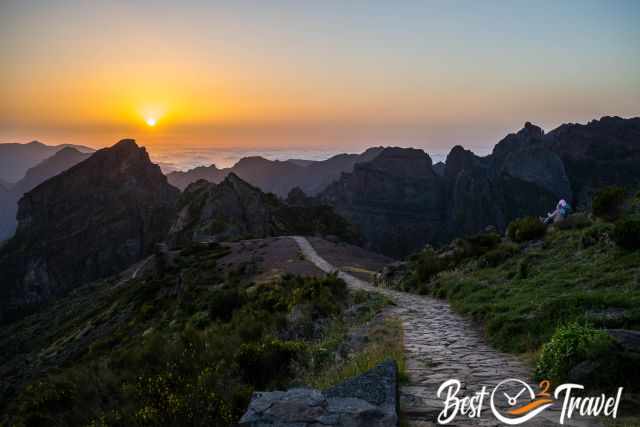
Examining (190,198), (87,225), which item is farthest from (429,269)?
(87,225)

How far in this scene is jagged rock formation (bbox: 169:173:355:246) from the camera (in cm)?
8706

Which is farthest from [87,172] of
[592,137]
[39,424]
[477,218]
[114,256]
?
[592,137]

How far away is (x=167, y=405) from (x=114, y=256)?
16480 cm

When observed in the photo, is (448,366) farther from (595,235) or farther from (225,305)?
(225,305)

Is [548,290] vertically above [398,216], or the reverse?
[548,290]

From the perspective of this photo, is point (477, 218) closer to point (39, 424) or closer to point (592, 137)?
point (592, 137)

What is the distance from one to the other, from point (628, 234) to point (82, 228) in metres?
179

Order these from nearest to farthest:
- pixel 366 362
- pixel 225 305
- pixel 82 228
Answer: pixel 366 362, pixel 225 305, pixel 82 228

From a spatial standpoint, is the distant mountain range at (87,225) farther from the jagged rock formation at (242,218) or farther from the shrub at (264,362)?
the shrub at (264,362)

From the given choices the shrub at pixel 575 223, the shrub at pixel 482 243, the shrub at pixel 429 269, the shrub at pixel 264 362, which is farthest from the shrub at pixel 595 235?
the shrub at pixel 264 362

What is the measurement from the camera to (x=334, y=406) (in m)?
5.45

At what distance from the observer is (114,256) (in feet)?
509

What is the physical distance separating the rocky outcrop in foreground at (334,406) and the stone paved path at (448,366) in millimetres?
499

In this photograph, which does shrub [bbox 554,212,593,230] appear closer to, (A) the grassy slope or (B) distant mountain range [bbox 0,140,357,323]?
(A) the grassy slope
